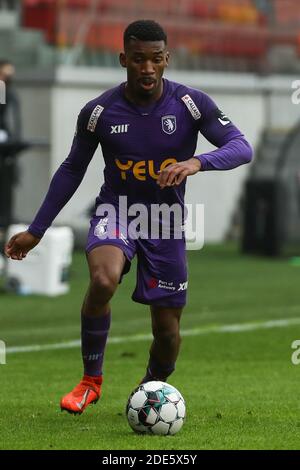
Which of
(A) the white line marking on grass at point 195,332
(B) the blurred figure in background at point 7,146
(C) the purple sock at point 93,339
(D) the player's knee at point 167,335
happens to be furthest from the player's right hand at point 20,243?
(B) the blurred figure in background at point 7,146

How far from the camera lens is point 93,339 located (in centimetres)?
786

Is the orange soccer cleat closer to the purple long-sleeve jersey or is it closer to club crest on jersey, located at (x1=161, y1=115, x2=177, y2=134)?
the purple long-sleeve jersey

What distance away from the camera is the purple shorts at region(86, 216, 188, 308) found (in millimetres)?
7816

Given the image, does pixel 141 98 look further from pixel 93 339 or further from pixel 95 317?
pixel 93 339

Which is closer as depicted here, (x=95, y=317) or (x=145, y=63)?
(x=145, y=63)

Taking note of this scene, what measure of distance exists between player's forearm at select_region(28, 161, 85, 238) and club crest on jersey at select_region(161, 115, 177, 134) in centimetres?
58

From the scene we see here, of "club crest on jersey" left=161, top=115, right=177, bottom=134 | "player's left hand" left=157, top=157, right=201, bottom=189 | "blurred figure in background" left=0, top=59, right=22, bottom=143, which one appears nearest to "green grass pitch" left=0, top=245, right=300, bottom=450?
"player's left hand" left=157, top=157, right=201, bottom=189

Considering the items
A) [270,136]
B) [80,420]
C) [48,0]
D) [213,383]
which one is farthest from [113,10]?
[80,420]

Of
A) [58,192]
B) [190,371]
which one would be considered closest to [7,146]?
[190,371]

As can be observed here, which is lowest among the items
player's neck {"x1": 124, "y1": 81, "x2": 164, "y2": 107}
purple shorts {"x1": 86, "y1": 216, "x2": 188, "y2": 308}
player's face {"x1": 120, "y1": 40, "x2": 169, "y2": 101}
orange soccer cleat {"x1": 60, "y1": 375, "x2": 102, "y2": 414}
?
orange soccer cleat {"x1": 60, "y1": 375, "x2": 102, "y2": 414}

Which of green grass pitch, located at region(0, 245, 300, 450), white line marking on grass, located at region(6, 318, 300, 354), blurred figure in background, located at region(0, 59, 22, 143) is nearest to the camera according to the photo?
green grass pitch, located at region(0, 245, 300, 450)

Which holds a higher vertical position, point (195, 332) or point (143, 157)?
point (143, 157)

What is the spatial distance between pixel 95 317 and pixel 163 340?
50cm

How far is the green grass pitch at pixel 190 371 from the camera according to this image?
23.3 feet
